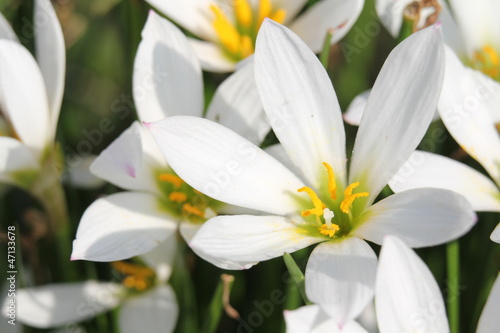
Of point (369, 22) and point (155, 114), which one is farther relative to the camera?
point (369, 22)

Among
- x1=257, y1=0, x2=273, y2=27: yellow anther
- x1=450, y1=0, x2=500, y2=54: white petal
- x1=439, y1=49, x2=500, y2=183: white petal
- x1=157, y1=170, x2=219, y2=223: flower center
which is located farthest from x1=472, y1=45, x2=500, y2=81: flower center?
x1=157, y1=170, x2=219, y2=223: flower center

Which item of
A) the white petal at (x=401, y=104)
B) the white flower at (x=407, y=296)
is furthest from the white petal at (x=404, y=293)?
the white petal at (x=401, y=104)

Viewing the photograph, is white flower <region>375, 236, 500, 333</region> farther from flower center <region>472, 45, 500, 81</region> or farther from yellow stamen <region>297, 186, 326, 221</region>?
flower center <region>472, 45, 500, 81</region>

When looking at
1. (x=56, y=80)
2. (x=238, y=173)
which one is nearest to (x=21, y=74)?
(x=56, y=80)

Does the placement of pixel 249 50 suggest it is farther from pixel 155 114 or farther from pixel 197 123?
pixel 197 123

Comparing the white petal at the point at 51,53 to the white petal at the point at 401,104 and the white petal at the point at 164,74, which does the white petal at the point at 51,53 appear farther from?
the white petal at the point at 401,104

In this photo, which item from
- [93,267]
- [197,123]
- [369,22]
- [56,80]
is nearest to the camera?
[197,123]
